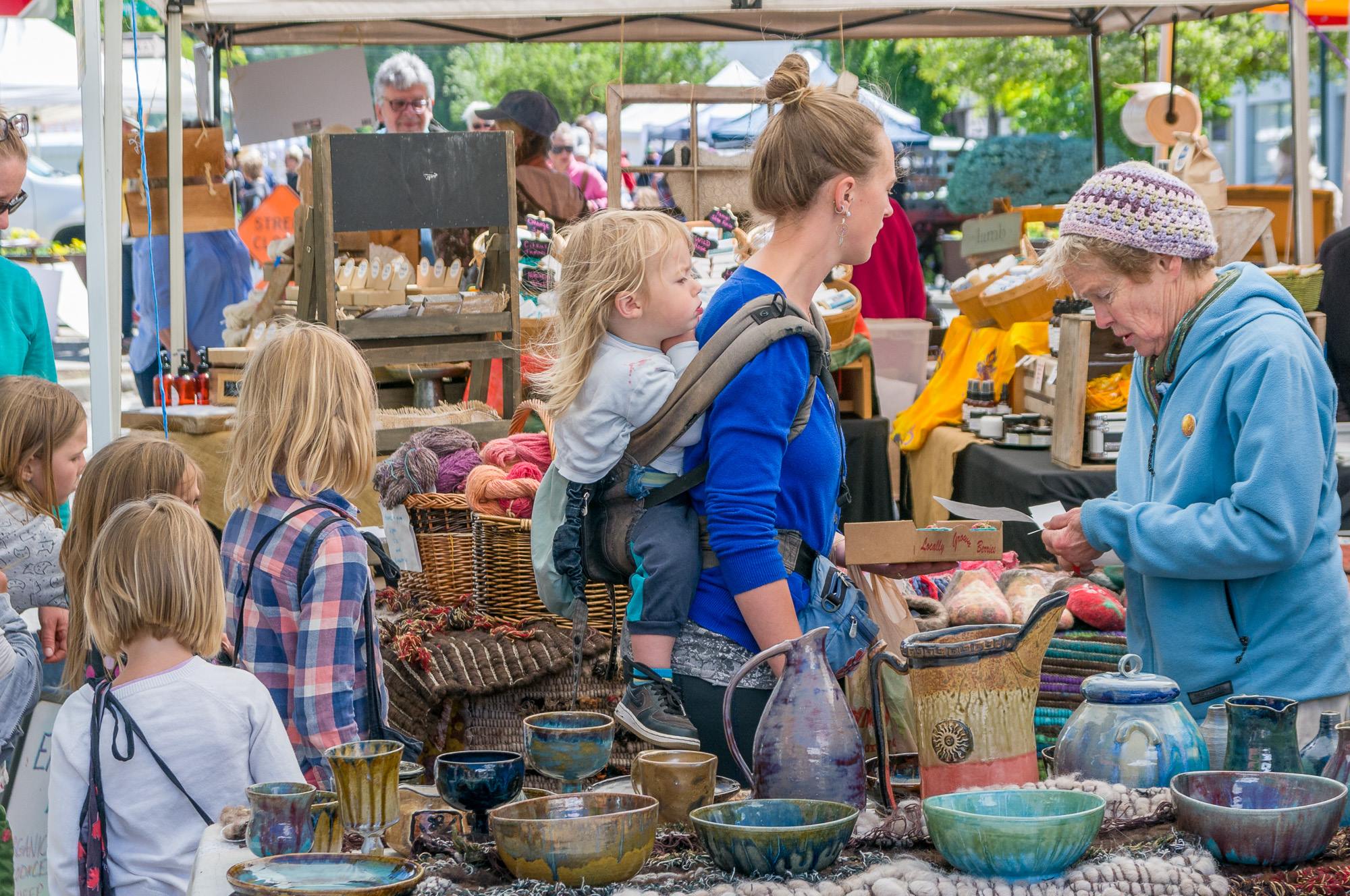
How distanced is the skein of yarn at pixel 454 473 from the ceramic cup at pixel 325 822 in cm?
192

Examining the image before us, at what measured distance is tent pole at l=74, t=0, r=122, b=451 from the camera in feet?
11.1

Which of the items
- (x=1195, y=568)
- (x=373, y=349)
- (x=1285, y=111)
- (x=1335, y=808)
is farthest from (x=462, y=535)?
(x=1285, y=111)

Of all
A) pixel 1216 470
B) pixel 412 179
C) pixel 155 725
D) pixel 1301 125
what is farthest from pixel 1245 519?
pixel 1301 125

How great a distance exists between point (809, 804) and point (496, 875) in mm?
350

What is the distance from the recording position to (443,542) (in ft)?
11.3

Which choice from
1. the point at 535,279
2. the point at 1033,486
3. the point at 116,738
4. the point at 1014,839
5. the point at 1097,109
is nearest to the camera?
the point at 1014,839

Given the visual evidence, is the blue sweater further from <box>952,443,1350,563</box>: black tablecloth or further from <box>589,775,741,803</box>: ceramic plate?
<box>952,443,1350,563</box>: black tablecloth

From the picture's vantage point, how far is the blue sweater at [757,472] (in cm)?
195

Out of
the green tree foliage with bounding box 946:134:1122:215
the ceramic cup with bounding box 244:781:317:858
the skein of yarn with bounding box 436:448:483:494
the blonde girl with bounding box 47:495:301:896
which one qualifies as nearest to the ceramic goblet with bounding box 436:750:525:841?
the ceramic cup with bounding box 244:781:317:858

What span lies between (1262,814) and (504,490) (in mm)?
2015

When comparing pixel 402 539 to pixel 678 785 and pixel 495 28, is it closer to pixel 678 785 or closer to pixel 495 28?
pixel 678 785

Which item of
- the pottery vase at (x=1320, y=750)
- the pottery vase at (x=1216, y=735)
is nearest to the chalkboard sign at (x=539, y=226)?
the pottery vase at (x=1216, y=735)

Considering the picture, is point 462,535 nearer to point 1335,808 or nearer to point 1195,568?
point 1195,568

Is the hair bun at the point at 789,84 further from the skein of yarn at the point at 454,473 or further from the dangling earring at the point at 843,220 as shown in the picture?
the skein of yarn at the point at 454,473
